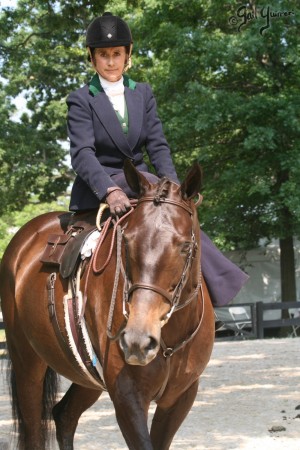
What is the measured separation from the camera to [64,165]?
28547 mm

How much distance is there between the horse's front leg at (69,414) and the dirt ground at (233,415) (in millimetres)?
673

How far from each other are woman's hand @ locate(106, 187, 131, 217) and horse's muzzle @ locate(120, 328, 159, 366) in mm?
904

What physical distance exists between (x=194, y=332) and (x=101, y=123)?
1.40 meters

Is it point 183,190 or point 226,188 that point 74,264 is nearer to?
point 183,190

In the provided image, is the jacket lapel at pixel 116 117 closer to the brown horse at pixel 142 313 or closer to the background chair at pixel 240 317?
the brown horse at pixel 142 313

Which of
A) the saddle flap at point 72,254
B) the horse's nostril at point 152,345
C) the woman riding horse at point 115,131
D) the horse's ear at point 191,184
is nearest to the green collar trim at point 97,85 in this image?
the woman riding horse at point 115,131

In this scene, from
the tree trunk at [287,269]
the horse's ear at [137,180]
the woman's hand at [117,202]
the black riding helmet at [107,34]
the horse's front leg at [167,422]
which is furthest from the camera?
the tree trunk at [287,269]

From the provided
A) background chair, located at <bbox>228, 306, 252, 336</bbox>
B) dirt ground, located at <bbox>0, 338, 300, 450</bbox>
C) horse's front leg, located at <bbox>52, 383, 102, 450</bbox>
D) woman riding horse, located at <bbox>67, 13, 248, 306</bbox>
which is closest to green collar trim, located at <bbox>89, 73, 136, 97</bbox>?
woman riding horse, located at <bbox>67, 13, 248, 306</bbox>

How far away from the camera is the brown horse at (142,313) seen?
12.0ft

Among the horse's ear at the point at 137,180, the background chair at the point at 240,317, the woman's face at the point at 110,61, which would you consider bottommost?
the background chair at the point at 240,317

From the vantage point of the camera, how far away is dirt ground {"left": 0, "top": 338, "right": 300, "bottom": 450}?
7.39 meters
